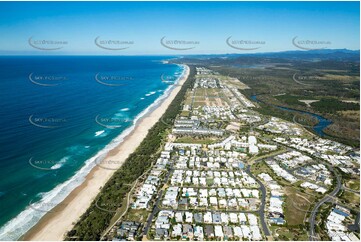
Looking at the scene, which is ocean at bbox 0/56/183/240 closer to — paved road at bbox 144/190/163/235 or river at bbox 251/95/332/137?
paved road at bbox 144/190/163/235

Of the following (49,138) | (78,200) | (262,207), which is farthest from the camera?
(49,138)

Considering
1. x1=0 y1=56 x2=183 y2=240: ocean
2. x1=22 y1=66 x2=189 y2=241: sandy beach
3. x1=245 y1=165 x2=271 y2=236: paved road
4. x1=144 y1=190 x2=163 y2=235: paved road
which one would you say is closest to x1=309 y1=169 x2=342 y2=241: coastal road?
x1=245 y1=165 x2=271 y2=236: paved road

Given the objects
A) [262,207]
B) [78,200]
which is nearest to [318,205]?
[262,207]

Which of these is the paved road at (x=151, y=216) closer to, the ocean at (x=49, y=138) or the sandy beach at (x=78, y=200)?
the sandy beach at (x=78, y=200)

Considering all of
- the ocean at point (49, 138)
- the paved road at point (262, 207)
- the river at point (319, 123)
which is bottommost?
the river at point (319, 123)

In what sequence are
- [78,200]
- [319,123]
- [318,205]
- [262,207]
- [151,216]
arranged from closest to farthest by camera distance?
1. [151,216]
2. [262,207]
3. [318,205]
4. [78,200]
5. [319,123]

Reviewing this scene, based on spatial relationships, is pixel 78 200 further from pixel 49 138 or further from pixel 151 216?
pixel 49 138

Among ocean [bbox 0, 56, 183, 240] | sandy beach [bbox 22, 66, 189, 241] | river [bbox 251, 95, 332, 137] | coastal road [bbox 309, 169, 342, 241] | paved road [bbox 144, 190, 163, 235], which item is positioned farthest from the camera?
river [bbox 251, 95, 332, 137]

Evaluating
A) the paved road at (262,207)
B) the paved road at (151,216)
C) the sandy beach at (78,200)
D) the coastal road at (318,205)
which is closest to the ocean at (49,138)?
the sandy beach at (78,200)
